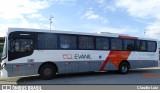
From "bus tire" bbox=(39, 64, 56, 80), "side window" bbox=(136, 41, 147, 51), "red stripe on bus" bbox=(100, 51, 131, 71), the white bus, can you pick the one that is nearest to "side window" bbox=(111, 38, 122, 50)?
the white bus

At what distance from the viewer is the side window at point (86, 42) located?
16.6 metres

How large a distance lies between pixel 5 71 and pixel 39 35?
271 cm

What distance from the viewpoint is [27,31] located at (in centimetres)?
1434

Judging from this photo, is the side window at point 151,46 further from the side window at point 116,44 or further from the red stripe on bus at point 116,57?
the side window at point 116,44

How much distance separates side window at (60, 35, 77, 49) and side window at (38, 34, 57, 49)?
0.49 meters

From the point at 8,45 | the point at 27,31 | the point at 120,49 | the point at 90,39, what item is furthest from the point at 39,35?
the point at 120,49

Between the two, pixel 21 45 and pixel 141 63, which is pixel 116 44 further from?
pixel 21 45

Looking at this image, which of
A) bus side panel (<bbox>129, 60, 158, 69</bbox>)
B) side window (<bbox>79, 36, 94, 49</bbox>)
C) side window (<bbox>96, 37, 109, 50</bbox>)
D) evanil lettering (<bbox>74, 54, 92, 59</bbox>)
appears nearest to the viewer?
evanil lettering (<bbox>74, 54, 92, 59</bbox>)

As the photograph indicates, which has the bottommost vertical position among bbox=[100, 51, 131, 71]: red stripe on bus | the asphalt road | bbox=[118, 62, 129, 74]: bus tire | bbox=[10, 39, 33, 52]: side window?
the asphalt road

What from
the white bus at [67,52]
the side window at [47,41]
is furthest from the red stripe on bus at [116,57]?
the side window at [47,41]

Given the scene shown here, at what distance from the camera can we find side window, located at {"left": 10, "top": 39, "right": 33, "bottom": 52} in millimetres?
13942

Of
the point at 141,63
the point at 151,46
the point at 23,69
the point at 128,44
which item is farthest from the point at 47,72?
the point at 151,46

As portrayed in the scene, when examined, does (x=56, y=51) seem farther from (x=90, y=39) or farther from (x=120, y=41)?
(x=120, y=41)

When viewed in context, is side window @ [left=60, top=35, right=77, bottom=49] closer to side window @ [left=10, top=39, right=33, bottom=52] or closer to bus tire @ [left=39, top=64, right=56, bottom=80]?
bus tire @ [left=39, top=64, right=56, bottom=80]
